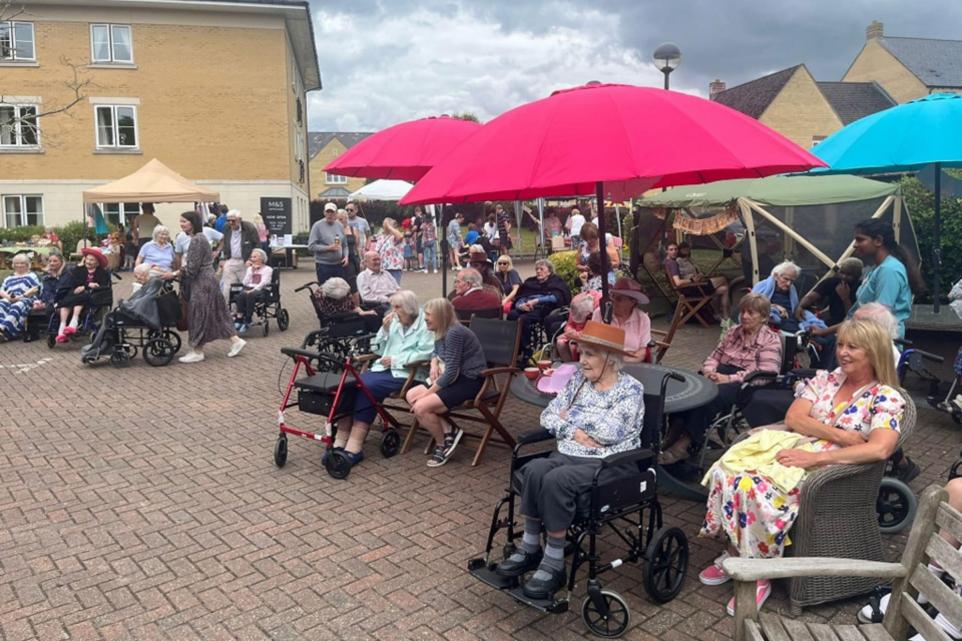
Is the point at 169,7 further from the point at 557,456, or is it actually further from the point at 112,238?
the point at 557,456

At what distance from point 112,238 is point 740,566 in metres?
21.5

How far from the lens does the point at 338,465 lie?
540 cm

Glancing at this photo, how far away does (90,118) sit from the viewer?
88.1ft

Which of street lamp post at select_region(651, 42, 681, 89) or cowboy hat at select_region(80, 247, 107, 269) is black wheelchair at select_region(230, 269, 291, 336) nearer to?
cowboy hat at select_region(80, 247, 107, 269)

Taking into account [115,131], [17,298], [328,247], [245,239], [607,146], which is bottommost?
[17,298]

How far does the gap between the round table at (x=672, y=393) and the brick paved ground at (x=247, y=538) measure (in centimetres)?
12

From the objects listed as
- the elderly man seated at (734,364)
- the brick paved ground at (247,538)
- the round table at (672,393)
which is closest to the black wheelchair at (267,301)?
the brick paved ground at (247,538)

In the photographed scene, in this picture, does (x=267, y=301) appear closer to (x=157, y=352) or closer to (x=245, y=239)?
(x=245, y=239)

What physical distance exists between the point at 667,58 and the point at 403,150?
6097 mm

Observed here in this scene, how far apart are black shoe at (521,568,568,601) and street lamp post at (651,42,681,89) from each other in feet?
33.7

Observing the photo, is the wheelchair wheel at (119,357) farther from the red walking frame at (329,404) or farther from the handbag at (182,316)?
the red walking frame at (329,404)

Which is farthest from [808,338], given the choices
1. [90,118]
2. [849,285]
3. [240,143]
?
[90,118]

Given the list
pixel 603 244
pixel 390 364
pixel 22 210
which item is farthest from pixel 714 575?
pixel 22 210

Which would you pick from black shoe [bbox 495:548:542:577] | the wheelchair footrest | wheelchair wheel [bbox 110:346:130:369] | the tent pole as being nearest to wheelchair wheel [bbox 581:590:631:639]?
the wheelchair footrest
